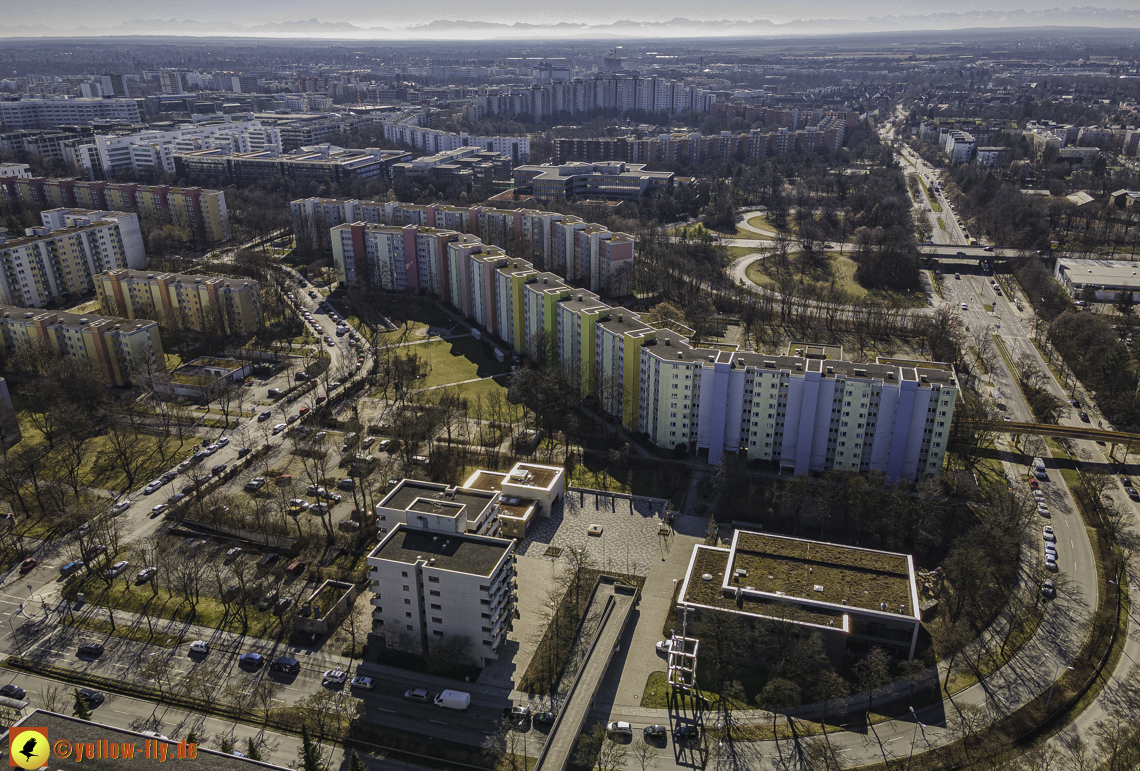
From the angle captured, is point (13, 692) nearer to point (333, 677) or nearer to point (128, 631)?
point (128, 631)

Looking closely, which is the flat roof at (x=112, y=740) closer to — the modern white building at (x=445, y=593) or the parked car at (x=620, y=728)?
the modern white building at (x=445, y=593)

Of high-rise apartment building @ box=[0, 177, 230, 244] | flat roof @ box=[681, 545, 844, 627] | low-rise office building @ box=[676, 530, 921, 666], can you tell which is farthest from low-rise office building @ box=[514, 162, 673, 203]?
flat roof @ box=[681, 545, 844, 627]

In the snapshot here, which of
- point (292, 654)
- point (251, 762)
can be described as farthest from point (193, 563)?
point (251, 762)

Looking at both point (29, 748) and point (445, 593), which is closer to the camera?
point (29, 748)

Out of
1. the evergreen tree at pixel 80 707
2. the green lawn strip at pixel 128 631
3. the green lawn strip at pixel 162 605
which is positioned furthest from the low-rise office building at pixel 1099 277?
the evergreen tree at pixel 80 707

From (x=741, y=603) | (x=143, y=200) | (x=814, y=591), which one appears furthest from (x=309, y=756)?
(x=143, y=200)

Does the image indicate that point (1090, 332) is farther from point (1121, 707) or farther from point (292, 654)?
point (292, 654)

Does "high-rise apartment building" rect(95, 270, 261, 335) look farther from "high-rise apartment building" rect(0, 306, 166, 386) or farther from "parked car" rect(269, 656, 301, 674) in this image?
"parked car" rect(269, 656, 301, 674)
